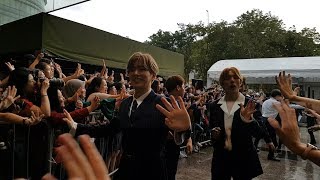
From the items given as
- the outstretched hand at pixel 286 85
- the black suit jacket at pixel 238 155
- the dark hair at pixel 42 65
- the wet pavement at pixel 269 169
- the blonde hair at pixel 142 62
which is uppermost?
the dark hair at pixel 42 65

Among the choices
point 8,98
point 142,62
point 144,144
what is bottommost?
point 144,144

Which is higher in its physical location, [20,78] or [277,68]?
[277,68]

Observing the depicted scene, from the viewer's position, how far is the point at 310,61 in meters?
15.9

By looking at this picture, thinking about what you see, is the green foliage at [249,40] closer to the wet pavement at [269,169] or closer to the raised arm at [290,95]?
the wet pavement at [269,169]

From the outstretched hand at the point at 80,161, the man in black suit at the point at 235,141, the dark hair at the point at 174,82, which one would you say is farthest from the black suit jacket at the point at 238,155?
the outstretched hand at the point at 80,161

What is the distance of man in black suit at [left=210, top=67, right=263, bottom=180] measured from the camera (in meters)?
3.57

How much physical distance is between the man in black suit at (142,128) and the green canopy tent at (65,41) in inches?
157

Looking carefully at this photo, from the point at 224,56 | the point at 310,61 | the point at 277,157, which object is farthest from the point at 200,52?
the point at 277,157

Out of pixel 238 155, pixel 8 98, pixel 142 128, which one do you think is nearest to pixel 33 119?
pixel 8 98

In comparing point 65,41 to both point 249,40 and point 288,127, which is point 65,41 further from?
point 249,40

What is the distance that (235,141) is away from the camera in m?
3.64

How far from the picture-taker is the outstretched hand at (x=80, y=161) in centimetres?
77

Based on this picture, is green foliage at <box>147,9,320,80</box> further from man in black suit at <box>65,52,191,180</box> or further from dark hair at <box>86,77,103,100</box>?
man in black suit at <box>65,52,191,180</box>

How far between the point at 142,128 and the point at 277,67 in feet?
48.3
